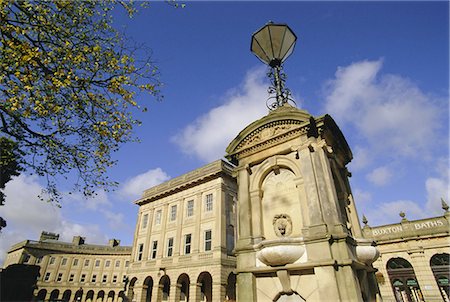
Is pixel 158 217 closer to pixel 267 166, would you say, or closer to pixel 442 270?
pixel 267 166

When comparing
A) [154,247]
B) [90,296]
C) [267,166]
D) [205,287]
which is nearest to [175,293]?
[205,287]

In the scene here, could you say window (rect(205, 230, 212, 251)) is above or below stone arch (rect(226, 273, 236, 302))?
above

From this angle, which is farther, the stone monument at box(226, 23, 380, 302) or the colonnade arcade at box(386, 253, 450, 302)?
the colonnade arcade at box(386, 253, 450, 302)

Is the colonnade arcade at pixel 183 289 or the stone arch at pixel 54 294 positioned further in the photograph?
the stone arch at pixel 54 294

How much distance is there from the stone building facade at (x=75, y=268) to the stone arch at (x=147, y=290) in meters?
30.0

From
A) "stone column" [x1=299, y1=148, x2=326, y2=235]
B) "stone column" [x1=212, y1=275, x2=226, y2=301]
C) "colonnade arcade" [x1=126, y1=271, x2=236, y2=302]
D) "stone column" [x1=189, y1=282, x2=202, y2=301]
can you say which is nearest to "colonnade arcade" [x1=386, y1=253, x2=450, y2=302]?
"colonnade arcade" [x1=126, y1=271, x2=236, y2=302]

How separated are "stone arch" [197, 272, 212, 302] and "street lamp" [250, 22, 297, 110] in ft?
71.5

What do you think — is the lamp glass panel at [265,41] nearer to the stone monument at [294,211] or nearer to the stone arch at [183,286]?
the stone monument at [294,211]

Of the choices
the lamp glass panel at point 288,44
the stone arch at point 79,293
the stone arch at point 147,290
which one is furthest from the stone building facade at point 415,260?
the stone arch at point 79,293

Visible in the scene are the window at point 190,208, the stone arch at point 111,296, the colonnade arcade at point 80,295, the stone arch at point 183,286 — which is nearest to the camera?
the stone arch at point 183,286

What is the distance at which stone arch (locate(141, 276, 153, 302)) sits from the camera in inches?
1093

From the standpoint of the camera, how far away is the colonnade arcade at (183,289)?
75.4ft

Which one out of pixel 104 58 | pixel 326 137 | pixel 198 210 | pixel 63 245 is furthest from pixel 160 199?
pixel 63 245

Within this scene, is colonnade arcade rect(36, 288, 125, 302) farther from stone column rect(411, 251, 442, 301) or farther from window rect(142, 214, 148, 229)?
stone column rect(411, 251, 442, 301)
